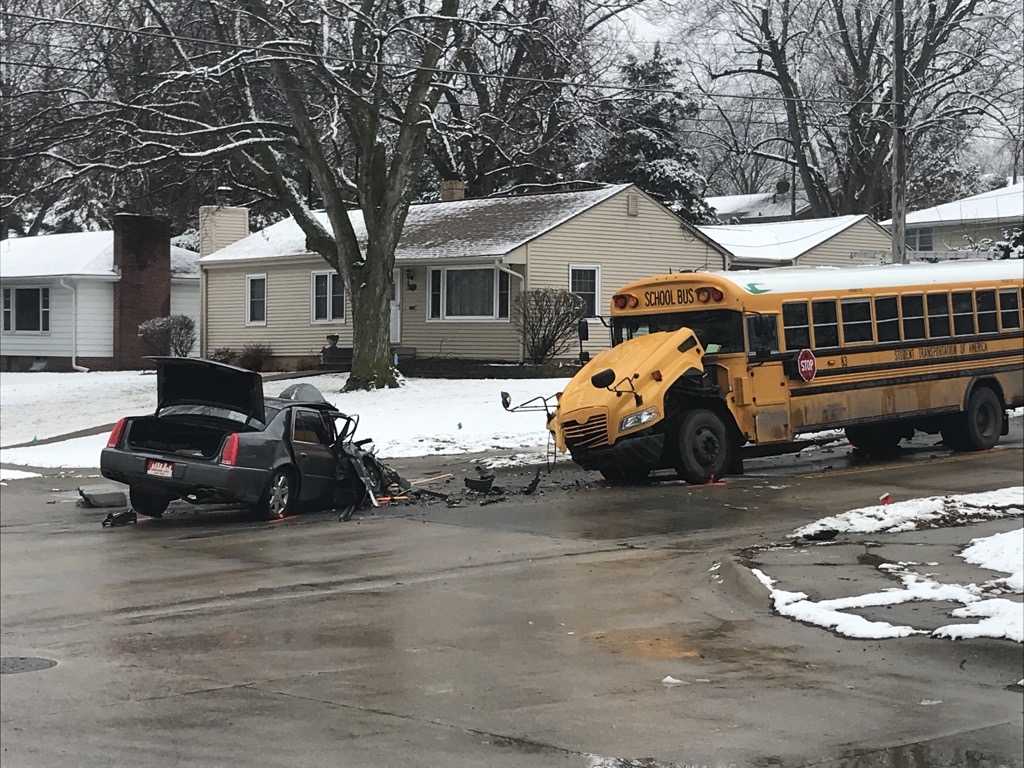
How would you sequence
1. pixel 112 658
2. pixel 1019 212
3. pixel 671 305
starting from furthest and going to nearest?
pixel 1019 212, pixel 671 305, pixel 112 658

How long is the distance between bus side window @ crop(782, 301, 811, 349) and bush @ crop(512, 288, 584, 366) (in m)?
14.2

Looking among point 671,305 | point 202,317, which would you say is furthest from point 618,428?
point 202,317

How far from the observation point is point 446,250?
35344 mm

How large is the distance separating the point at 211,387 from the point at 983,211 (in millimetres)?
42749

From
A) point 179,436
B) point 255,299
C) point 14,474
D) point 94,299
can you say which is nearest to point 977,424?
point 179,436

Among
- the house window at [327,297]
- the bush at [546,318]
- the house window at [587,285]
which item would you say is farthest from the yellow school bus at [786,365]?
the house window at [327,297]

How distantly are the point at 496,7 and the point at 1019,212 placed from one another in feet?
92.0

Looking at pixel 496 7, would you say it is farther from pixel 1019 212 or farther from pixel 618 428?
pixel 1019 212

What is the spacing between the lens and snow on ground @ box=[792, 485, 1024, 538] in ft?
46.5

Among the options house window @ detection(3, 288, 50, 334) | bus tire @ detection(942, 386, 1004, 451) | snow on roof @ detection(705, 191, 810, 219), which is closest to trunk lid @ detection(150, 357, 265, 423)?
bus tire @ detection(942, 386, 1004, 451)

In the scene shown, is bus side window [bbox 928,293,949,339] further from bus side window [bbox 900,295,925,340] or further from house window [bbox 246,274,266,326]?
house window [bbox 246,274,266,326]

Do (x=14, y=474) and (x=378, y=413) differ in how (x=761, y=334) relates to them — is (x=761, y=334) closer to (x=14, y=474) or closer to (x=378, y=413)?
(x=378, y=413)

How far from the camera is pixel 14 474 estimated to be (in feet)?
71.3

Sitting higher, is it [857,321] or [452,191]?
[452,191]
